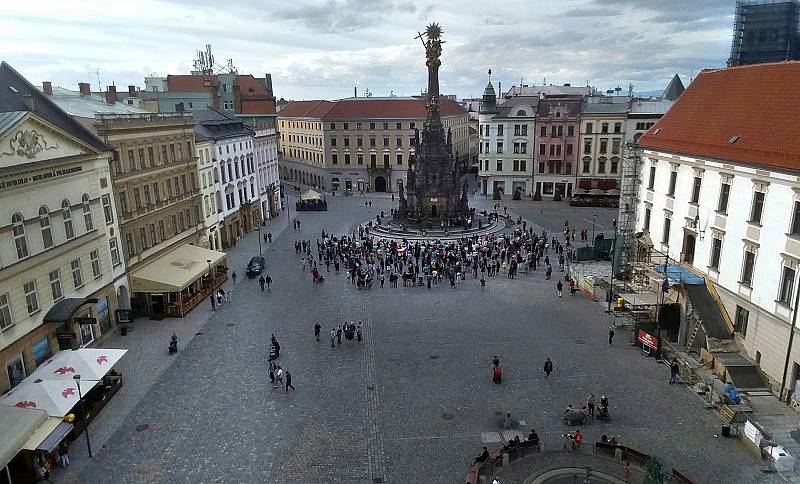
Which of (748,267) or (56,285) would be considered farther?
(56,285)

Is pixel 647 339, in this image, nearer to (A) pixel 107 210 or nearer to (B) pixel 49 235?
(B) pixel 49 235

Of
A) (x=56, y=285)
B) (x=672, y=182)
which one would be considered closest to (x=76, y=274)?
(x=56, y=285)

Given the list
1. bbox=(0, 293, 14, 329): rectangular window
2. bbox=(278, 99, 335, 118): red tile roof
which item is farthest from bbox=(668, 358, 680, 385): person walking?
bbox=(278, 99, 335, 118): red tile roof

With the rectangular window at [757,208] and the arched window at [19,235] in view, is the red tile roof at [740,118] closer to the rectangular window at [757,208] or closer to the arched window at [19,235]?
the rectangular window at [757,208]

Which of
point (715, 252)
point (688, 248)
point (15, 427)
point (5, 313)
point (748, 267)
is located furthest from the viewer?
point (688, 248)

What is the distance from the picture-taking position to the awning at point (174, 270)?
32.6 metres

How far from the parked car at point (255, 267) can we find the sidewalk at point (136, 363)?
1030 millimetres

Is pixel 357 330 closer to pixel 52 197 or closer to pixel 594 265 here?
pixel 52 197

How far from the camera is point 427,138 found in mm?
56438

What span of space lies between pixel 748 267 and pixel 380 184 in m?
62.7

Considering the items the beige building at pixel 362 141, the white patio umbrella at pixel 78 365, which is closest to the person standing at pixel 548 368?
the white patio umbrella at pixel 78 365

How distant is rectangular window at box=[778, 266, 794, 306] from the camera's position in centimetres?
2233

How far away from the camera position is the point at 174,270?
34625mm

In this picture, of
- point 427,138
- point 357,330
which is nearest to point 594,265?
point 357,330
